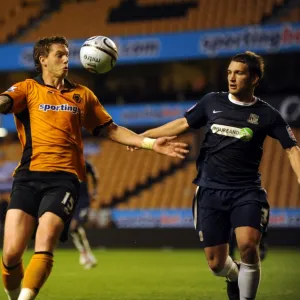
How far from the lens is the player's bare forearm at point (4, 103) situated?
19.9ft

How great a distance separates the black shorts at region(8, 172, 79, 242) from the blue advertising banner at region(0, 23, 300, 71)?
1735 centimetres

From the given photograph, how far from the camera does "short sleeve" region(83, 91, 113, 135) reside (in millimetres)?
6684

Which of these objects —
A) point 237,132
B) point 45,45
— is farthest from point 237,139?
point 45,45

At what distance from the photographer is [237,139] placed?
22.6 feet

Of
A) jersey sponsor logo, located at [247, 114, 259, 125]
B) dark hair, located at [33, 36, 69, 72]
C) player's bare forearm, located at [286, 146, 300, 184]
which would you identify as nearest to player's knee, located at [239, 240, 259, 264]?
player's bare forearm, located at [286, 146, 300, 184]

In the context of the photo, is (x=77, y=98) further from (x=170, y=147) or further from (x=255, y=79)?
(x=255, y=79)

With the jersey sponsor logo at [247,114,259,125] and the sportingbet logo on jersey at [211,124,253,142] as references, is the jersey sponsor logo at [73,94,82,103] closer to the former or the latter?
the sportingbet logo on jersey at [211,124,253,142]

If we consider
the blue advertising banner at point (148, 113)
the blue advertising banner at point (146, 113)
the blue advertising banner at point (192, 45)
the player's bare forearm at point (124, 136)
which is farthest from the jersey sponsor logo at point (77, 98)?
the blue advertising banner at point (146, 113)

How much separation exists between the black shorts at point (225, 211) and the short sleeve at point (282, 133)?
0.48 meters

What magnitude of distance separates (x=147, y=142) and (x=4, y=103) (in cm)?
130

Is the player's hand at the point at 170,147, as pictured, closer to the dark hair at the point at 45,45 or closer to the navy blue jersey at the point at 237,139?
the navy blue jersey at the point at 237,139

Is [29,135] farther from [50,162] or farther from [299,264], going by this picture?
[299,264]

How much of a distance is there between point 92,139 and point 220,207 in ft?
68.1

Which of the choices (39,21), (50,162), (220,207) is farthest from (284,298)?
(39,21)
